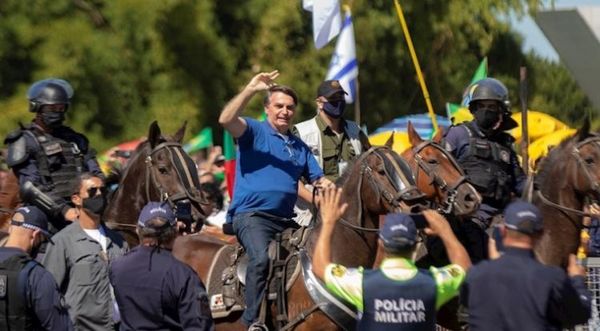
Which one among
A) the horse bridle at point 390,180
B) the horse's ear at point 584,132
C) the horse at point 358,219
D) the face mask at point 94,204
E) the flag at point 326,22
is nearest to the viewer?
the horse bridle at point 390,180

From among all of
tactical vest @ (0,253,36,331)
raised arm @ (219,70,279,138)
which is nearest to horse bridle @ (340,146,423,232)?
raised arm @ (219,70,279,138)

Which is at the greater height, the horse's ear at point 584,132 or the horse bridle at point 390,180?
the horse's ear at point 584,132

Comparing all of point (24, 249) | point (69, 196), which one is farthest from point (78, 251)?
point (24, 249)

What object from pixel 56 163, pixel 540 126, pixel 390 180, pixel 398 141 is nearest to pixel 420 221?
pixel 390 180

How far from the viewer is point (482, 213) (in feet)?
45.4

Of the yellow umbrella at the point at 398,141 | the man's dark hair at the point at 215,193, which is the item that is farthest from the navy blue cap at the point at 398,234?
the man's dark hair at the point at 215,193

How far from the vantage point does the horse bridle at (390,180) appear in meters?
12.2

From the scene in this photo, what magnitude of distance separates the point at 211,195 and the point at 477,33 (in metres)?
15.4

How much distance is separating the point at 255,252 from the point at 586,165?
299cm

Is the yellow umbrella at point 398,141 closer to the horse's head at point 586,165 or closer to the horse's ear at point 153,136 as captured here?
the horse's head at point 586,165

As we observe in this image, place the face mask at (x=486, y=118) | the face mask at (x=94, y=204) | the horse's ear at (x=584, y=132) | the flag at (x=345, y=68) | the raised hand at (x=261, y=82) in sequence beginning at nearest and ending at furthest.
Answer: the raised hand at (x=261, y=82), the face mask at (x=94, y=204), the horse's ear at (x=584, y=132), the face mask at (x=486, y=118), the flag at (x=345, y=68)

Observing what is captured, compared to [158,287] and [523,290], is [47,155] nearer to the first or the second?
[158,287]

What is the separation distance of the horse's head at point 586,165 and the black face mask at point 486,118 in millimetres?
736

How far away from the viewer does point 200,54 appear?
29.3 metres
